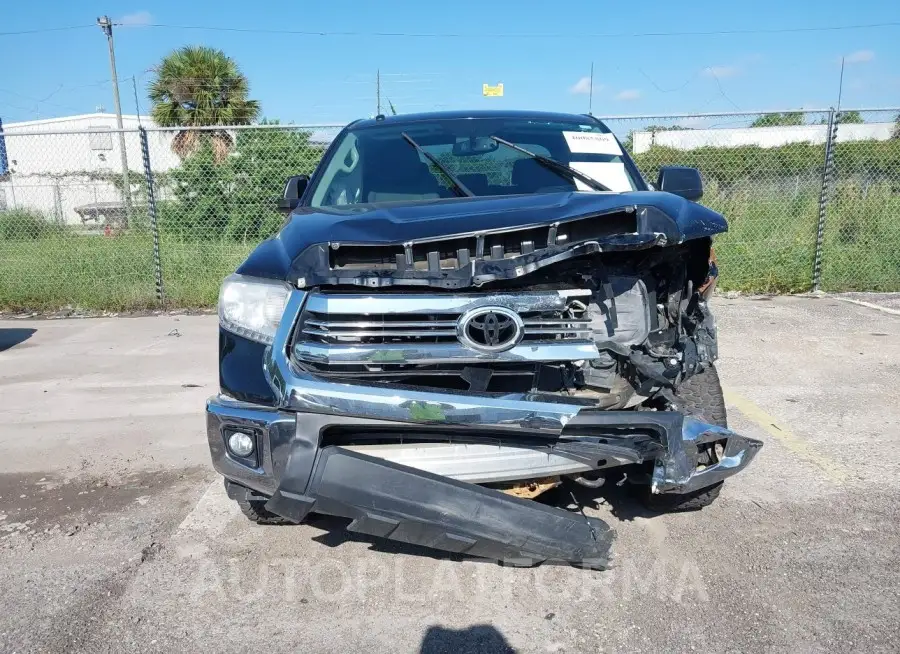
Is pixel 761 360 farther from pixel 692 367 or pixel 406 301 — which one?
pixel 406 301

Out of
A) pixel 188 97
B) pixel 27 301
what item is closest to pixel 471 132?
pixel 27 301

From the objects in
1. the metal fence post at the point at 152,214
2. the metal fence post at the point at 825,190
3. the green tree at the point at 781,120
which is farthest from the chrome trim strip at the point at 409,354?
the metal fence post at the point at 825,190

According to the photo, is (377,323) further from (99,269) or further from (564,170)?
(99,269)

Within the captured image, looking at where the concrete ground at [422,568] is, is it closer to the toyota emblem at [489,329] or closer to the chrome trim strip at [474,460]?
the chrome trim strip at [474,460]

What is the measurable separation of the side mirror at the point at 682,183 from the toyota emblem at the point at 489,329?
1824mm

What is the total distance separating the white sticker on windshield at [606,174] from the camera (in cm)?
372

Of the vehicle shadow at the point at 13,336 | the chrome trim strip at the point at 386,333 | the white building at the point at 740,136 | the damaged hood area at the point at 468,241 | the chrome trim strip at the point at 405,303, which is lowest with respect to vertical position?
the vehicle shadow at the point at 13,336

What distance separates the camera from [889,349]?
6262mm

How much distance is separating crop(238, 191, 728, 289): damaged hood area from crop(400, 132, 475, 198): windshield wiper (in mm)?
701

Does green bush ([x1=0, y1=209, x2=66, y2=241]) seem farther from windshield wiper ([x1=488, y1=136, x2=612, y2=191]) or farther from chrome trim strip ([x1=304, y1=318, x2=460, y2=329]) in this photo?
chrome trim strip ([x1=304, y1=318, x2=460, y2=329])

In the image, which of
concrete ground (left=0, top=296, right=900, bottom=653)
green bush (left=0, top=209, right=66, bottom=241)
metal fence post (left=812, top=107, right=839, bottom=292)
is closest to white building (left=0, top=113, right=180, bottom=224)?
green bush (left=0, top=209, right=66, bottom=241)

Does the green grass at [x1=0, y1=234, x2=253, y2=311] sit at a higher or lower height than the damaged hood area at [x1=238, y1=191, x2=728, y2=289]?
lower

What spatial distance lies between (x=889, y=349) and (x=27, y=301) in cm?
989

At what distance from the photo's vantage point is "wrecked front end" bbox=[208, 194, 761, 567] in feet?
7.61
